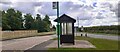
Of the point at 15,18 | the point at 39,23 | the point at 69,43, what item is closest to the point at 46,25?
the point at 39,23

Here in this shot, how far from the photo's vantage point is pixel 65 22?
2503cm

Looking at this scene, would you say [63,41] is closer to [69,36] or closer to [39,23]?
[69,36]

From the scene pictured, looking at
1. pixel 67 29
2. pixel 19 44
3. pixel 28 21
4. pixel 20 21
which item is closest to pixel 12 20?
pixel 20 21

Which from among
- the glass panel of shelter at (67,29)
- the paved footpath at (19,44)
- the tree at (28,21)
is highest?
the tree at (28,21)

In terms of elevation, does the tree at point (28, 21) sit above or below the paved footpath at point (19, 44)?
above

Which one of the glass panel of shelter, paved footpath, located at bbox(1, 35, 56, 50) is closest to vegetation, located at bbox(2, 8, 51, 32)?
paved footpath, located at bbox(1, 35, 56, 50)

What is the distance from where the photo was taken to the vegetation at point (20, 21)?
238 ft

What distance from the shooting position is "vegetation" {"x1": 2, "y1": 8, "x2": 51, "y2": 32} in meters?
72.5

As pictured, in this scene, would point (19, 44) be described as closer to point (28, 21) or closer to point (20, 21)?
point (20, 21)

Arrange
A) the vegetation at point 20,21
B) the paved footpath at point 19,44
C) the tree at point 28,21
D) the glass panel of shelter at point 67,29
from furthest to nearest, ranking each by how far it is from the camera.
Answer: the tree at point 28,21
the vegetation at point 20,21
the glass panel of shelter at point 67,29
the paved footpath at point 19,44

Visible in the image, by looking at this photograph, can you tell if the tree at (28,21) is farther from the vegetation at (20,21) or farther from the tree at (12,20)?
the tree at (12,20)

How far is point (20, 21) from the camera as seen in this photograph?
259 ft

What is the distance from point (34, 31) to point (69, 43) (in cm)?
6104

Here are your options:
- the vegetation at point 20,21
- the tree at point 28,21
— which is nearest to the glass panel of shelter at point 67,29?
the vegetation at point 20,21
